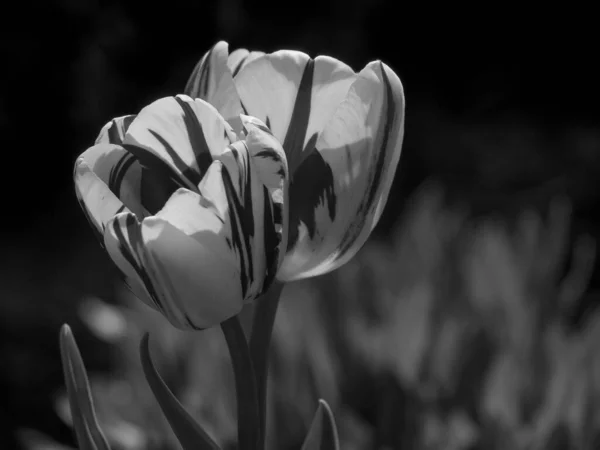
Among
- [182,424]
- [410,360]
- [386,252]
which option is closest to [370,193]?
[182,424]

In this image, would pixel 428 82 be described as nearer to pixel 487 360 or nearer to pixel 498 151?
pixel 498 151

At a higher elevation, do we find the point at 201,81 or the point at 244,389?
the point at 201,81

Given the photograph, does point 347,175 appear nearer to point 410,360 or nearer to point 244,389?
point 244,389

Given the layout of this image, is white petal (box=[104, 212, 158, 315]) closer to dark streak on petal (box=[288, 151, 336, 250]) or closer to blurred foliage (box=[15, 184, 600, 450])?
dark streak on petal (box=[288, 151, 336, 250])

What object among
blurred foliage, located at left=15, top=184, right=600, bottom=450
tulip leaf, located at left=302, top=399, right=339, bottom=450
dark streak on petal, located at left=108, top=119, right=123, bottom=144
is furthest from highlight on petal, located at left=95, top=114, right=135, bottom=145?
blurred foliage, located at left=15, top=184, right=600, bottom=450

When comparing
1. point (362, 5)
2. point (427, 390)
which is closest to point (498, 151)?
point (362, 5)
